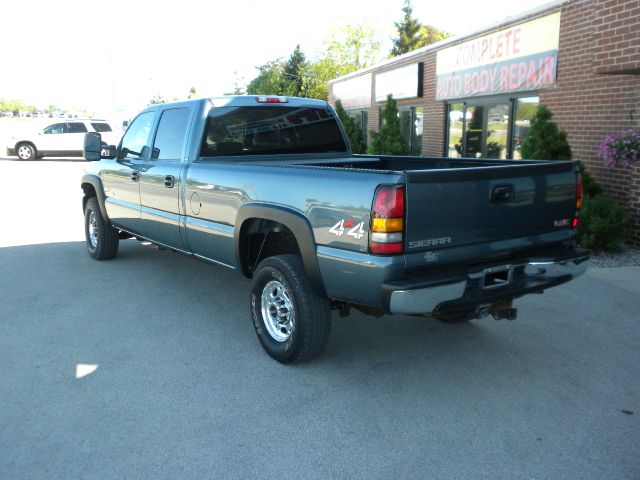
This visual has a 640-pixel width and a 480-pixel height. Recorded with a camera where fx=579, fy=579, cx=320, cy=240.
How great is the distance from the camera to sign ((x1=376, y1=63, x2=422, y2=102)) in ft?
52.7

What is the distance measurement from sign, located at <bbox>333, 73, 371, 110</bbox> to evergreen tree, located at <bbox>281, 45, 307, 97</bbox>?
26626 millimetres

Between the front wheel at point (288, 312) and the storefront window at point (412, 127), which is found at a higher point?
the storefront window at point (412, 127)

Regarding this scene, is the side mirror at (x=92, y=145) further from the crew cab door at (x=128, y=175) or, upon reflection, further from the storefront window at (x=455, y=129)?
the storefront window at (x=455, y=129)

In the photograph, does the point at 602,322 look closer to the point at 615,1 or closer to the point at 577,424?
the point at 577,424

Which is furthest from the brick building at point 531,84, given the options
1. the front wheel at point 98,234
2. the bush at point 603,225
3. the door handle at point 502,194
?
the front wheel at point 98,234

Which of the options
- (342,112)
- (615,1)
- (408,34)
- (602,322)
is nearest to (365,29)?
(408,34)

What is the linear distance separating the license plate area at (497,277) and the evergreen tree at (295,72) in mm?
47486

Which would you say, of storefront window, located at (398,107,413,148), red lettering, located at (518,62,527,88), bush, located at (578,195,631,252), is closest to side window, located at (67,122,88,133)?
storefront window, located at (398,107,413,148)

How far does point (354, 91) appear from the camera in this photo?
21859mm

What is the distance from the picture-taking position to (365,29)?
54.1 m

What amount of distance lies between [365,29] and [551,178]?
53.6 metres

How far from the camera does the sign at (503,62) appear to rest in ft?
34.3

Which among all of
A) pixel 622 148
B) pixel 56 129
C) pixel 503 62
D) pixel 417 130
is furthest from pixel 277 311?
pixel 56 129

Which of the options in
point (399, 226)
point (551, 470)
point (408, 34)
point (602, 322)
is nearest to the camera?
point (551, 470)
